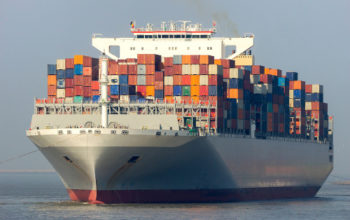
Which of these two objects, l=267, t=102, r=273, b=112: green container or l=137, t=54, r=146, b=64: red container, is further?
l=267, t=102, r=273, b=112: green container

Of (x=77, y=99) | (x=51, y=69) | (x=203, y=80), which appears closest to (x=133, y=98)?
(x=77, y=99)

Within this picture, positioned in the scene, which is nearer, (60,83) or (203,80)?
(203,80)

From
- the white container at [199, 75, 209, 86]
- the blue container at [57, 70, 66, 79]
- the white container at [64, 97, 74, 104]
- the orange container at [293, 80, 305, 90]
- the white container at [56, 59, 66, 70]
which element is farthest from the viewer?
the orange container at [293, 80, 305, 90]

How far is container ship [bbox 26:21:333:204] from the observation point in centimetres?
5975

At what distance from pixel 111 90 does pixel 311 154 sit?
2612cm

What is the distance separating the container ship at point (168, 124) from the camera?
59750 mm

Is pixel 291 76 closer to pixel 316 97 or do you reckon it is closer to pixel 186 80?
pixel 316 97

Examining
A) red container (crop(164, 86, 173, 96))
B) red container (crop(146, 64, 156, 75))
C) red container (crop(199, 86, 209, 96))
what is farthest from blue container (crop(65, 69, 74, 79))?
red container (crop(199, 86, 209, 96))

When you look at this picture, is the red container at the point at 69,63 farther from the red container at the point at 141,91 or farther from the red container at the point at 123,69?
the red container at the point at 141,91

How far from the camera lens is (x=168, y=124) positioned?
61250 millimetres

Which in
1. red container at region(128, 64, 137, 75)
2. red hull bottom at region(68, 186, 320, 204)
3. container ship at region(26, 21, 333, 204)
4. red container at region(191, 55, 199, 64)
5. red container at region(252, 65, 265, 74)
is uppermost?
red container at region(191, 55, 199, 64)

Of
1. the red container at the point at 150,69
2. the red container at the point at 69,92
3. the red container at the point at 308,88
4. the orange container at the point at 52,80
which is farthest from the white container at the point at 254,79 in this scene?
the orange container at the point at 52,80

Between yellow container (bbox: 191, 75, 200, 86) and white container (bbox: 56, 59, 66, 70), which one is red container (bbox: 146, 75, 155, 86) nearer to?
yellow container (bbox: 191, 75, 200, 86)

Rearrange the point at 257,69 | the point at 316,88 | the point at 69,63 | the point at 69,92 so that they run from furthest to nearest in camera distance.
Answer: the point at 316,88, the point at 257,69, the point at 69,63, the point at 69,92
